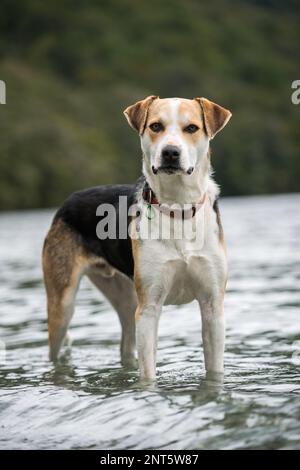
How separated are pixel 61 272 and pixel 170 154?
8.34 feet

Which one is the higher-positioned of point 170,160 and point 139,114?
point 139,114

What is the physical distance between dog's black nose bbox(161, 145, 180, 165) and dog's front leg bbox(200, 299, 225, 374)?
135 centimetres

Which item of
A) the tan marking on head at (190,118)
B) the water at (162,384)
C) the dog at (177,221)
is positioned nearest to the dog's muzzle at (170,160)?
the dog at (177,221)

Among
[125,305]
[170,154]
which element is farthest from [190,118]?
[125,305]

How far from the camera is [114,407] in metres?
6.49

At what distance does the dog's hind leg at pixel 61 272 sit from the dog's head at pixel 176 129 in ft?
6.10

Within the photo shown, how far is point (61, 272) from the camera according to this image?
8.73m

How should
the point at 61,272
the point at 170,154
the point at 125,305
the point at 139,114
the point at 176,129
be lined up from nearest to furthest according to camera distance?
the point at 170,154
the point at 176,129
the point at 139,114
the point at 61,272
the point at 125,305

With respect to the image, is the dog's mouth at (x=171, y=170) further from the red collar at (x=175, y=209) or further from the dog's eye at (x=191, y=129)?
the red collar at (x=175, y=209)

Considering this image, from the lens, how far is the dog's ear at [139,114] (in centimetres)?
732

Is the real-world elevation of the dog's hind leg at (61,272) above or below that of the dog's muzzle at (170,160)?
below

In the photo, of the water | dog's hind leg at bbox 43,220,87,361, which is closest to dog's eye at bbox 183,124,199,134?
the water

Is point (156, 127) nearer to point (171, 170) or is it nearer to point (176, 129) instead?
point (176, 129)

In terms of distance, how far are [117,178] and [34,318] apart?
71138mm
